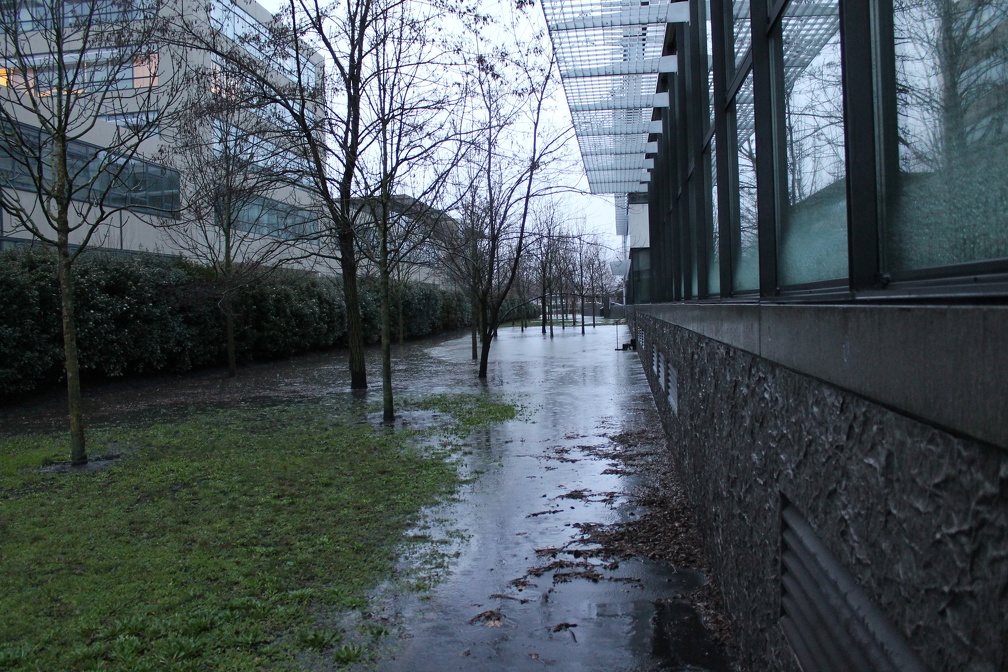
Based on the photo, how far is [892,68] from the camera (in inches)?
Answer: 89.8

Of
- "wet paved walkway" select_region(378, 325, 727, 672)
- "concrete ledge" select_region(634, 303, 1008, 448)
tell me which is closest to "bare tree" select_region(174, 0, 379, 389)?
"wet paved walkway" select_region(378, 325, 727, 672)

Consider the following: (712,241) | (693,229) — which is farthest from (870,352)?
(693,229)

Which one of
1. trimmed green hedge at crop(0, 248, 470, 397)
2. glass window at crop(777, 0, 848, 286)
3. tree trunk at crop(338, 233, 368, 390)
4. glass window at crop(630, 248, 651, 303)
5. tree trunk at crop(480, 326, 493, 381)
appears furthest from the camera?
glass window at crop(630, 248, 651, 303)

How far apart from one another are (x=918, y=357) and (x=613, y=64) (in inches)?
421

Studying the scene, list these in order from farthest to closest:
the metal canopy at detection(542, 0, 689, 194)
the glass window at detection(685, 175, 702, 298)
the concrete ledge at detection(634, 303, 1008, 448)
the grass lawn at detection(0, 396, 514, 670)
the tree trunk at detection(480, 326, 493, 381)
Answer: the tree trunk at detection(480, 326, 493, 381) < the metal canopy at detection(542, 0, 689, 194) < the glass window at detection(685, 175, 702, 298) < the grass lawn at detection(0, 396, 514, 670) < the concrete ledge at detection(634, 303, 1008, 448)

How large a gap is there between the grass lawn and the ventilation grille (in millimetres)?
2218

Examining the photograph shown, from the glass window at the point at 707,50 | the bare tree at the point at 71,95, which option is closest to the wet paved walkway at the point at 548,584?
the glass window at the point at 707,50

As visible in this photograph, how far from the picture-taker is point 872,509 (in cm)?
186

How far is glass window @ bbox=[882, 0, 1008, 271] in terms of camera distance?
1.73m

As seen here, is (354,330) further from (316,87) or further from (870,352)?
(870,352)

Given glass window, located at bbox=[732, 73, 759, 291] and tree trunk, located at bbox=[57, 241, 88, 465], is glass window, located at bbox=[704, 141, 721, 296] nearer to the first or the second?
glass window, located at bbox=[732, 73, 759, 291]

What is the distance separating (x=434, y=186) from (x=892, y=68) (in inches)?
431

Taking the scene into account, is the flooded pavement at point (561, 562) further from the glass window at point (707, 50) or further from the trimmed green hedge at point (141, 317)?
the glass window at point (707, 50)

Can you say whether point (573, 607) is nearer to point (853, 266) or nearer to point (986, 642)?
point (853, 266)
